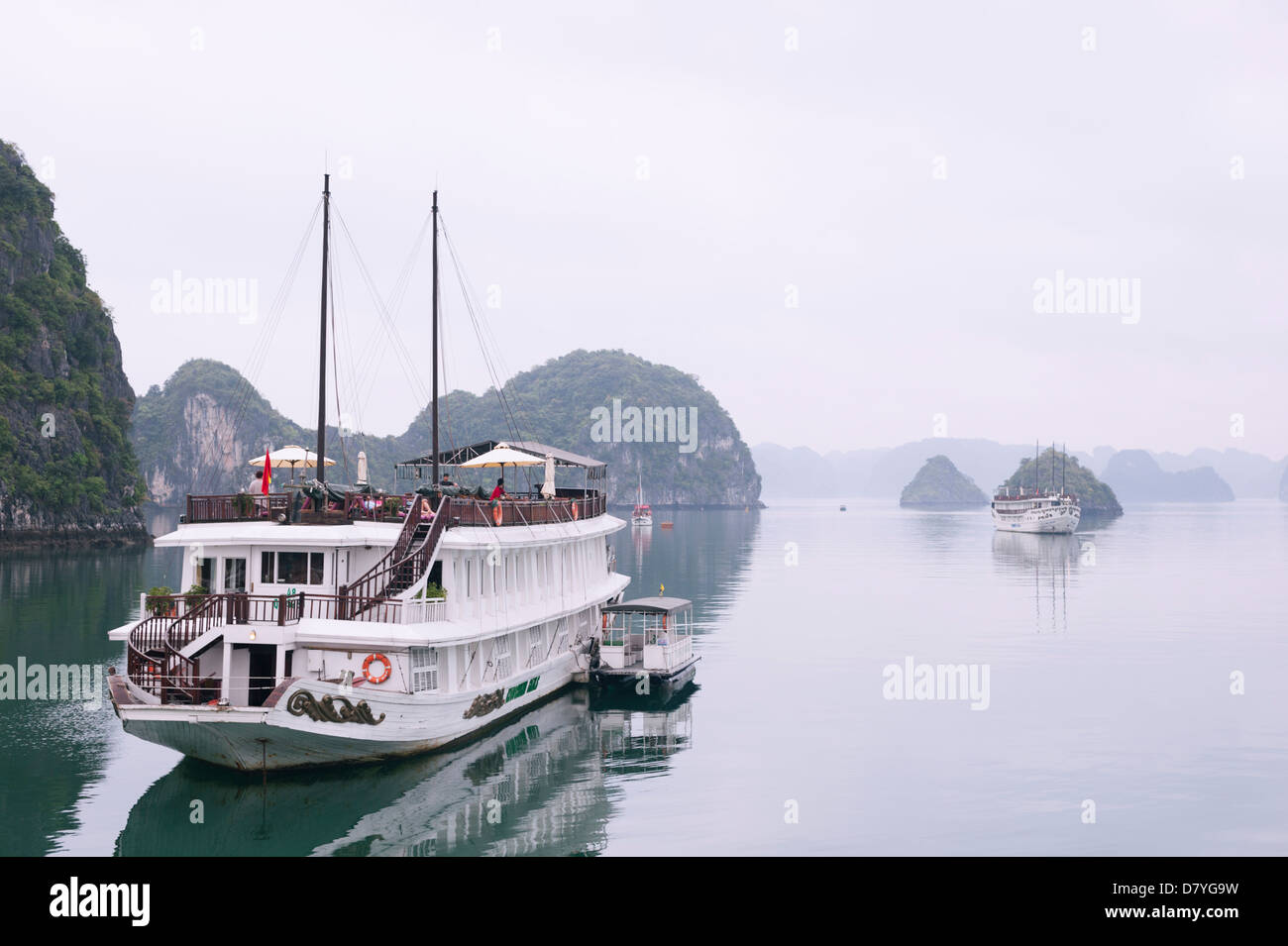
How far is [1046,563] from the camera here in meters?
102

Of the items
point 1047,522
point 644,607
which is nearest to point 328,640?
point 644,607

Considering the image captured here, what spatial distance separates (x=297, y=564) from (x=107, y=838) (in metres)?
7.78

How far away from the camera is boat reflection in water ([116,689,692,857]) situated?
2373 cm

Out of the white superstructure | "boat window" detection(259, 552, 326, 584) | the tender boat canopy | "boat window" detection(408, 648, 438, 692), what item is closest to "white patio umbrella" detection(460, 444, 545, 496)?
the white superstructure

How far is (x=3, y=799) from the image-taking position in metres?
25.8

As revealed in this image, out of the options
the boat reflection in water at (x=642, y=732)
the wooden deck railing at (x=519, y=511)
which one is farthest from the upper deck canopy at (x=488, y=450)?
the boat reflection in water at (x=642, y=732)

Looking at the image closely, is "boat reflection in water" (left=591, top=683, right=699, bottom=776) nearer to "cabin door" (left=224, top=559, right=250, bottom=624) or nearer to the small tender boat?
the small tender boat

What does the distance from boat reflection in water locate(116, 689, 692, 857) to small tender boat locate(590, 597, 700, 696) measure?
6061mm

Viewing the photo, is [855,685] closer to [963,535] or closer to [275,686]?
[275,686]

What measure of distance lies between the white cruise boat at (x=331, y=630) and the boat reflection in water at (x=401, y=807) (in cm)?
68

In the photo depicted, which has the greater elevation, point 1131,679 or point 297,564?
point 297,564

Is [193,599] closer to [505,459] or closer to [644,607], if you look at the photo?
[505,459]
